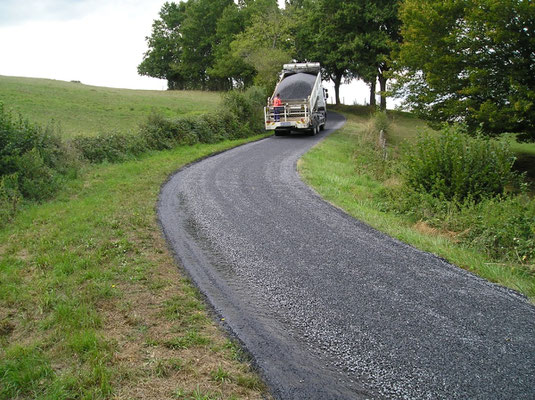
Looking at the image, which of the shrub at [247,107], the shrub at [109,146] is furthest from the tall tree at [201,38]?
the shrub at [109,146]

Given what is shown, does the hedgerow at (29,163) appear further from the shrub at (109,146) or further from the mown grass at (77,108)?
the mown grass at (77,108)

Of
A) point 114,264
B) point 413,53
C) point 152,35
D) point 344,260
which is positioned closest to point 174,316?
point 114,264

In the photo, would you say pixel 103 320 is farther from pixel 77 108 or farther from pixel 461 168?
pixel 77 108

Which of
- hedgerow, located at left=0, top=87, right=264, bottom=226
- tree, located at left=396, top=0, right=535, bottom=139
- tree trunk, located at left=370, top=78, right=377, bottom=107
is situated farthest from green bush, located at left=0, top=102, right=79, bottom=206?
tree trunk, located at left=370, top=78, right=377, bottom=107

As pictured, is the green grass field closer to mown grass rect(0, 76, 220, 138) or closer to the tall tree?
mown grass rect(0, 76, 220, 138)

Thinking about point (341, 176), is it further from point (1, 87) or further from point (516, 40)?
point (1, 87)

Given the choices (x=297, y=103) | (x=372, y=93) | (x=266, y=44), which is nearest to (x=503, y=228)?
(x=297, y=103)

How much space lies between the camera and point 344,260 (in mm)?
5992

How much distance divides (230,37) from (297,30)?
10.6m

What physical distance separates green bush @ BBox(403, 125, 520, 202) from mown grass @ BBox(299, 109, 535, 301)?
118 cm

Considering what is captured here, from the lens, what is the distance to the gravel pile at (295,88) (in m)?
21.5

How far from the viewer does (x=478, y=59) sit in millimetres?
18125

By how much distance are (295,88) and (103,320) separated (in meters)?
19.2

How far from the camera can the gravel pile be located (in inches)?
848
